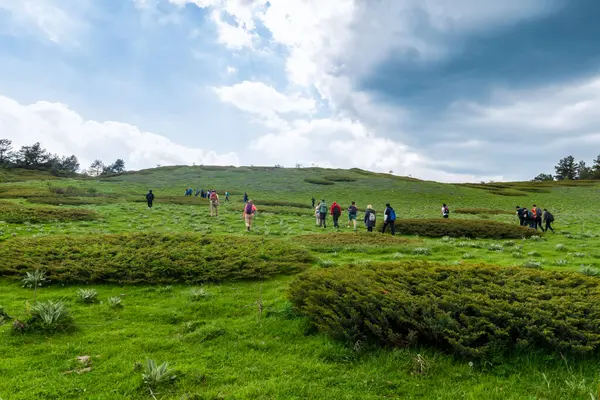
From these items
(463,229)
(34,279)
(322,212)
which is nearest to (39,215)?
(34,279)

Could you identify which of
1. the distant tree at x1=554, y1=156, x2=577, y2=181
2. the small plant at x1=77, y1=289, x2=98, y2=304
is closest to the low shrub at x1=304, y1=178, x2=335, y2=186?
the small plant at x1=77, y1=289, x2=98, y2=304

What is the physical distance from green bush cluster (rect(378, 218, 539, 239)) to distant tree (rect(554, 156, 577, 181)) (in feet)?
473

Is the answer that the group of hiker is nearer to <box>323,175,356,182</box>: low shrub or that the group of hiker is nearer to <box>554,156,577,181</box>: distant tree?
<box>323,175,356,182</box>: low shrub

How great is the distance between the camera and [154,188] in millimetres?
74750

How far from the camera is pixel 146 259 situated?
42.7ft

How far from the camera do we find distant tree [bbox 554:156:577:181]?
14100 cm

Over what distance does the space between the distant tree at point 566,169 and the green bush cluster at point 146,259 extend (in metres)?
163

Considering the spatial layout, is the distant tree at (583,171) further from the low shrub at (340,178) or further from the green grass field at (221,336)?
the green grass field at (221,336)

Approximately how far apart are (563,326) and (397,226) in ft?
69.9

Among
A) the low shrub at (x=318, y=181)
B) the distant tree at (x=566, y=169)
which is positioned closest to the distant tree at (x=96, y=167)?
the low shrub at (x=318, y=181)

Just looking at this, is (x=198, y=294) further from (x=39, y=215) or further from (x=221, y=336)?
(x=39, y=215)

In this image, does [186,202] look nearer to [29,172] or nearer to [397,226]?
[397,226]

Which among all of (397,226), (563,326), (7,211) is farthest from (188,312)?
(7,211)

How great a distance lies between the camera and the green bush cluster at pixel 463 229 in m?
24.5
